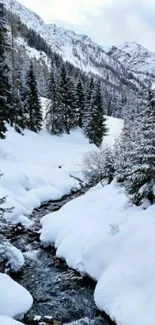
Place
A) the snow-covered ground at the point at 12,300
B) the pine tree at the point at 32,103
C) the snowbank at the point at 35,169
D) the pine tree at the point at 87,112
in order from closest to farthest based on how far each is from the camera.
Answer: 1. the snow-covered ground at the point at 12,300
2. the snowbank at the point at 35,169
3. the pine tree at the point at 32,103
4. the pine tree at the point at 87,112

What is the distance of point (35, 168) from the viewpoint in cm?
3014

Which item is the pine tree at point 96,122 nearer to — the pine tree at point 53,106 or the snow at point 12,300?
the pine tree at point 53,106

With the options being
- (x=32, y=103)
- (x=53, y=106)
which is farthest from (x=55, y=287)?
(x=53, y=106)

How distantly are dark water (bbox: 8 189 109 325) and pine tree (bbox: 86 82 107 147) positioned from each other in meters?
33.9

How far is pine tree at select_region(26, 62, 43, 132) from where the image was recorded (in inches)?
1732

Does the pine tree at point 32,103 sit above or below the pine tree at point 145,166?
below

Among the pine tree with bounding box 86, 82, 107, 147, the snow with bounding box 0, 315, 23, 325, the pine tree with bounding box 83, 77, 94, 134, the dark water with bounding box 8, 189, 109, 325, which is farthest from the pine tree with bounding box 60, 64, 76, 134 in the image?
the snow with bounding box 0, 315, 23, 325

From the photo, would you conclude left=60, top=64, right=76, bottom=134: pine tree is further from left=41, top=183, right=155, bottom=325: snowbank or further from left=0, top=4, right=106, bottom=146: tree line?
left=41, top=183, right=155, bottom=325: snowbank

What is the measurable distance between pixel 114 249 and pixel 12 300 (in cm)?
429

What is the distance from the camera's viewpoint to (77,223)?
649 inches

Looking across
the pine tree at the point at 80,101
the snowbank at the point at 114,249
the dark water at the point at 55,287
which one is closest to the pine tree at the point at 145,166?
the snowbank at the point at 114,249

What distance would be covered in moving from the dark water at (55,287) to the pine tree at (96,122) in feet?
111

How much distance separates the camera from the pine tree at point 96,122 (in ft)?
159

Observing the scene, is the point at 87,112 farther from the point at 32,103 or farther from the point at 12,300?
the point at 12,300
